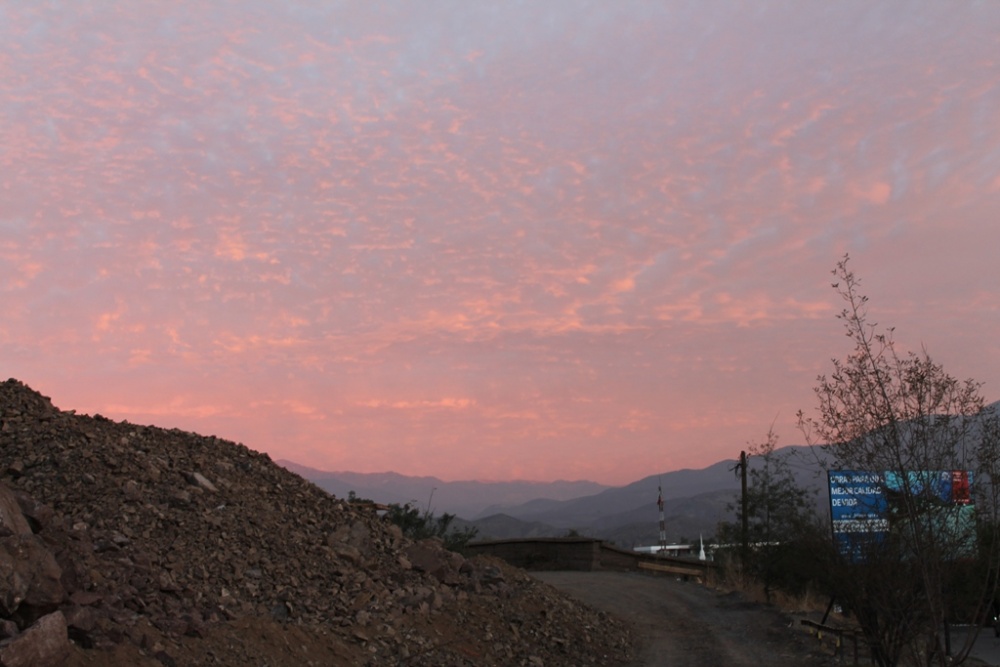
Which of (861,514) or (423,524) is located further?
(423,524)

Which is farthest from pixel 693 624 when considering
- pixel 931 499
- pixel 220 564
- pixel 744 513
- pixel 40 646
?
pixel 40 646

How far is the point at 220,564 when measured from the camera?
42.1 ft

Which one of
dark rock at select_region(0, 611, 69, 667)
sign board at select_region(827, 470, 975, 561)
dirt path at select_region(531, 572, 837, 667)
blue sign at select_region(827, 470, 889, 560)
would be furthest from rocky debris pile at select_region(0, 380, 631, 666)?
sign board at select_region(827, 470, 975, 561)

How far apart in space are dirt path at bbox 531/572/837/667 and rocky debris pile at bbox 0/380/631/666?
173 centimetres

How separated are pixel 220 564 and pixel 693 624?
14007 mm

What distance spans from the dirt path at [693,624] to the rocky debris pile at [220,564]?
1733 millimetres

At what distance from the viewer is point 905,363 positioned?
37.4 feet

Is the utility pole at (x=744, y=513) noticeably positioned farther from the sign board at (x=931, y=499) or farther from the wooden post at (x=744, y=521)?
the sign board at (x=931, y=499)

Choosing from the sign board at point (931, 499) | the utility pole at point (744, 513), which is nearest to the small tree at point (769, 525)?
the utility pole at point (744, 513)

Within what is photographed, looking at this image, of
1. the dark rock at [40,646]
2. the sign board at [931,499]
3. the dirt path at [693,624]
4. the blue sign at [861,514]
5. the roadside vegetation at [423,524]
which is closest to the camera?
the dark rock at [40,646]

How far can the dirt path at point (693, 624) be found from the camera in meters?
17.8

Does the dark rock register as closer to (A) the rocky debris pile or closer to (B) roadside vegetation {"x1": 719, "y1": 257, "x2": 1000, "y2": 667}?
(A) the rocky debris pile

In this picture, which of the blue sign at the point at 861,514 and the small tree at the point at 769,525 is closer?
the blue sign at the point at 861,514

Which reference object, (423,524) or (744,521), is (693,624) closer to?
(423,524)
